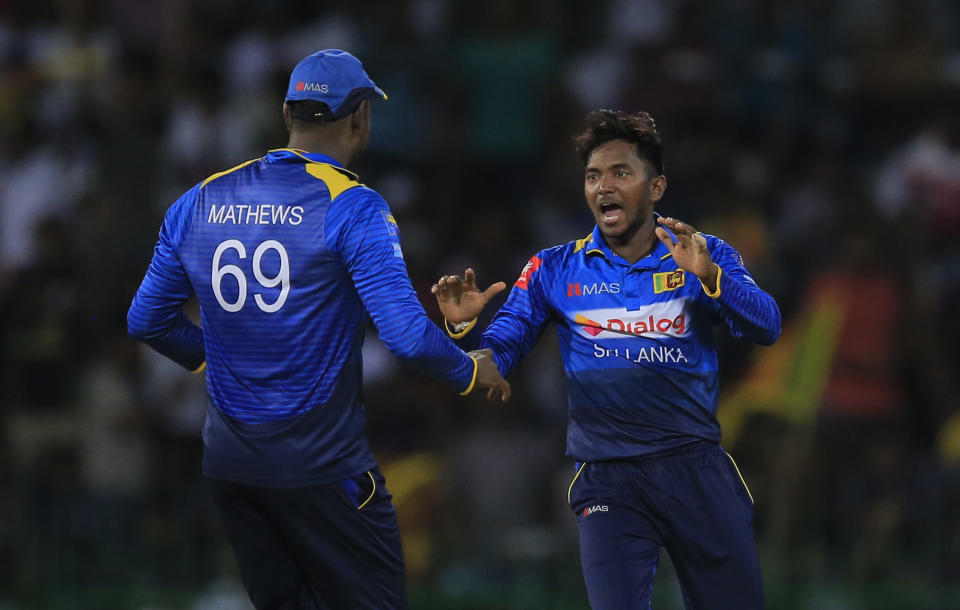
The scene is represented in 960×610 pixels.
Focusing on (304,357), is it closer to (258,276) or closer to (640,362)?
(258,276)

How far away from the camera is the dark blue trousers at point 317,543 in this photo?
5.50 meters

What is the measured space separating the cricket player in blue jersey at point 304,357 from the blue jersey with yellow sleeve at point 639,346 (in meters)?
0.64

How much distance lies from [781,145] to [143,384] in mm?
5516

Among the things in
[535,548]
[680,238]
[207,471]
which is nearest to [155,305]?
[207,471]

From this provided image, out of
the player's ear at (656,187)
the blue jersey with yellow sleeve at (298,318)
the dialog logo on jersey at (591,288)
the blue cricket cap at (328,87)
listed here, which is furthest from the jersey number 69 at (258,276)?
the player's ear at (656,187)

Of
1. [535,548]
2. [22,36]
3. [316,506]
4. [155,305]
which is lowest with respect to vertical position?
[535,548]

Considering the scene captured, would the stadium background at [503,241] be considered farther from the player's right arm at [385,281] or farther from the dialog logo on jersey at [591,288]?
the player's right arm at [385,281]

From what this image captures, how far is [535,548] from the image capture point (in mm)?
10281

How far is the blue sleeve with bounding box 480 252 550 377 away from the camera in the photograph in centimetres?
612

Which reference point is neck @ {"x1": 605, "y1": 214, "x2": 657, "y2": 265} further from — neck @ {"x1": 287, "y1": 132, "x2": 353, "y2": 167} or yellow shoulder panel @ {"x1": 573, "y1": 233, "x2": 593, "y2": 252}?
neck @ {"x1": 287, "y1": 132, "x2": 353, "y2": 167}

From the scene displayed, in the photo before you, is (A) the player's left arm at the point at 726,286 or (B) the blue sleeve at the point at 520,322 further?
(B) the blue sleeve at the point at 520,322

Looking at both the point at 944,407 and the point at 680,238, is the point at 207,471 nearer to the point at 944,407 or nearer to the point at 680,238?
the point at 680,238

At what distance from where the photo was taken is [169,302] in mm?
5914

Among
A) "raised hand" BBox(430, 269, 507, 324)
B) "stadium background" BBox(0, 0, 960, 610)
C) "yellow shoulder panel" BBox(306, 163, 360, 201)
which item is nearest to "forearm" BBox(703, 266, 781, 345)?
"raised hand" BBox(430, 269, 507, 324)
